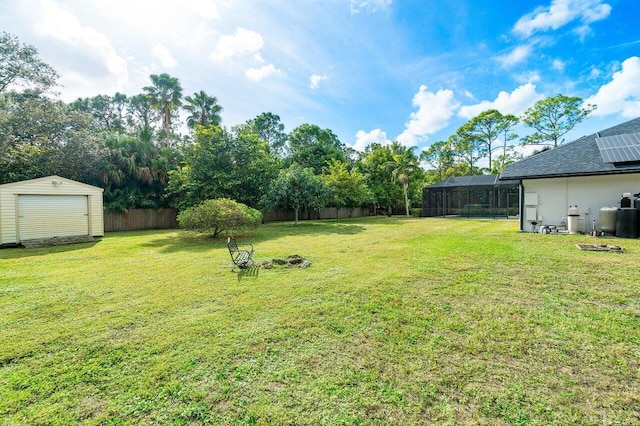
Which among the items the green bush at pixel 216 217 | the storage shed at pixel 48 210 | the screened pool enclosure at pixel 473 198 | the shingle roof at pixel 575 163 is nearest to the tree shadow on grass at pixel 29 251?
the storage shed at pixel 48 210

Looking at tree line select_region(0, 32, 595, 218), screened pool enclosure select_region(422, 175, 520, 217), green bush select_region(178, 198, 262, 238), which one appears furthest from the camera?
screened pool enclosure select_region(422, 175, 520, 217)

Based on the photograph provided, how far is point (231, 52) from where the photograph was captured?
1084cm

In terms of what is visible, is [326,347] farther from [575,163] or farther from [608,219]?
[575,163]

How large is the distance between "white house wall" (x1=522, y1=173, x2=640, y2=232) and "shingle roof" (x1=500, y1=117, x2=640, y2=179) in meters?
0.44

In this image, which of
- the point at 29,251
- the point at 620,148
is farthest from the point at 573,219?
the point at 29,251

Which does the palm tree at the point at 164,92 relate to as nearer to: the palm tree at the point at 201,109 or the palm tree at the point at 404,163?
the palm tree at the point at 201,109

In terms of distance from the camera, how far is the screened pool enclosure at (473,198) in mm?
22719

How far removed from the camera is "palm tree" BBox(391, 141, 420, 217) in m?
25.5

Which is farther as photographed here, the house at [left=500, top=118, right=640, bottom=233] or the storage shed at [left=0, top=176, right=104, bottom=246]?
the house at [left=500, top=118, right=640, bottom=233]

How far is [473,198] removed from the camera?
24656 mm

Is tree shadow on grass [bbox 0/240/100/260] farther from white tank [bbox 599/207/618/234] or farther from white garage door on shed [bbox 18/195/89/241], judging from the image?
white tank [bbox 599/207/618/234]

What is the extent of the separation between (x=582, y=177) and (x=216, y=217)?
48.1ft

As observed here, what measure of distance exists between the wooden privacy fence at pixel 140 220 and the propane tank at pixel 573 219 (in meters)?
21.4

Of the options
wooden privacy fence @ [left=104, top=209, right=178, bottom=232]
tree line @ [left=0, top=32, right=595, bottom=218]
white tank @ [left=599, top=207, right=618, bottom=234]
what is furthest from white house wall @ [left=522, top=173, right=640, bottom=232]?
wooden privacy fence @ [left=104, top=209, right=178, bottom=232]
